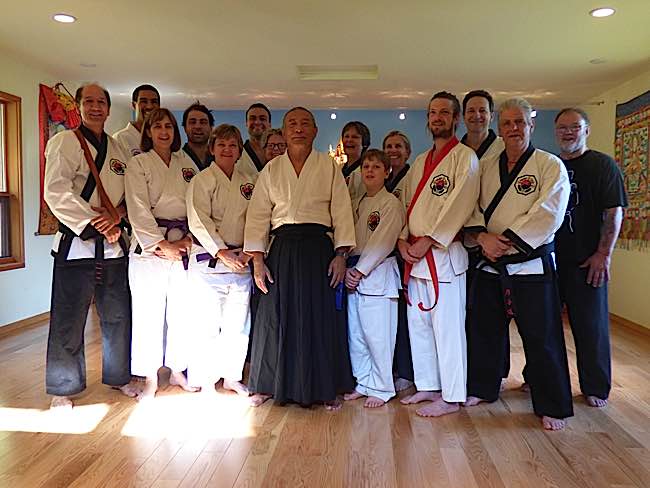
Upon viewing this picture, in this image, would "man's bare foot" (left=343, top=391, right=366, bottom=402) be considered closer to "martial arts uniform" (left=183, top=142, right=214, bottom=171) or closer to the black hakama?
the black hakama

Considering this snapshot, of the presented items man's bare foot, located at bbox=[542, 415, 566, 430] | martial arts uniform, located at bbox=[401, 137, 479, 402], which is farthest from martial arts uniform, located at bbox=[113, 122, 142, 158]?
man's bare foot, located at bbox=[542, 415, 566, 430]

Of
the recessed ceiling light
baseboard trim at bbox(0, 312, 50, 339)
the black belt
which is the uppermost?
the recessed ceiling light

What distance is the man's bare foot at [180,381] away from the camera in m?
3.11

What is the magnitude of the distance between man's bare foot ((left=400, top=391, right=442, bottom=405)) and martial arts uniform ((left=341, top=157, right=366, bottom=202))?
113 cm

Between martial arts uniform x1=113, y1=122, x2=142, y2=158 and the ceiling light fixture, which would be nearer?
martial arts uniform x1=113, y1=122, x2=142, y2=158

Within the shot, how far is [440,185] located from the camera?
2748 mm

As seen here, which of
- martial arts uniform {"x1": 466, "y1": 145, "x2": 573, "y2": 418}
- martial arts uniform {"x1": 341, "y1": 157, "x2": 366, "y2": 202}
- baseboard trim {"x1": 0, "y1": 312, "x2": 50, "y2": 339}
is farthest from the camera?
baseboard trim {"x1": 0, "y1": 312, "x2": 50, "y2": 339}

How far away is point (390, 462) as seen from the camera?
7.30ft

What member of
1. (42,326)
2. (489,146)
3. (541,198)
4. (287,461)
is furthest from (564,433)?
(42,326)

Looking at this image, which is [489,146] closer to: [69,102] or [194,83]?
[194,83]

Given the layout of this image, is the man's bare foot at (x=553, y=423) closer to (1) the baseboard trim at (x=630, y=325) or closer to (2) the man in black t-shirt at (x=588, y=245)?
(2) the man in black t-shirt at (x=588, y=245)

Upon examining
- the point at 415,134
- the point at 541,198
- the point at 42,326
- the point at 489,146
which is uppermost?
the point at 415,134

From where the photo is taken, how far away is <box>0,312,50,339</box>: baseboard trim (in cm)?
467

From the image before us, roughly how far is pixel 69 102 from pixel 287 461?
192 inches
